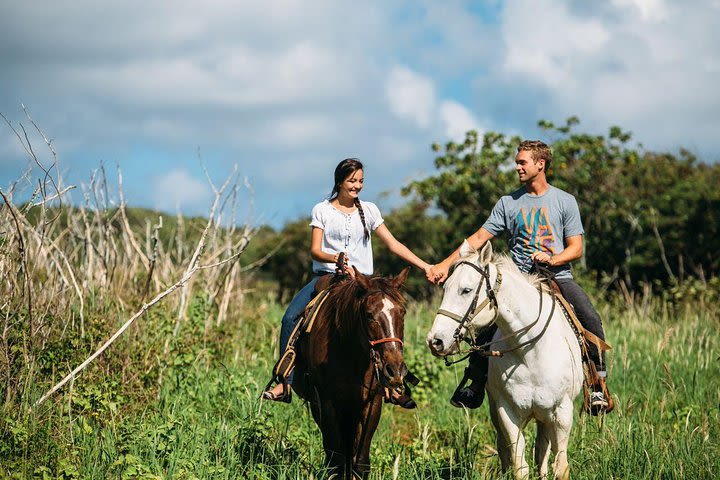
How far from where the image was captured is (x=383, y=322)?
16.0 ft

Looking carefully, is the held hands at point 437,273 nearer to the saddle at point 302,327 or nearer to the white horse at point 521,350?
the white horse at point 521,350

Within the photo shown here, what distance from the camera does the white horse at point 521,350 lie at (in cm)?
538

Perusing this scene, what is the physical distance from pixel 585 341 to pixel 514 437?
105 centimetres

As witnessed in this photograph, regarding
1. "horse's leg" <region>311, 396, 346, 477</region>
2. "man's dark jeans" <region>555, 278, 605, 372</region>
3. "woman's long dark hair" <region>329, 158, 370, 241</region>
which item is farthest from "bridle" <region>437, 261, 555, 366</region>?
"woman's long dark hair" <region>329, 158, 370, 241</region>

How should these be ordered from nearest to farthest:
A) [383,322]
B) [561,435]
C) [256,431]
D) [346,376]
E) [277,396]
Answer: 1. [383,322]
2. [346,376]
3. [561,435]
4. [277,396]
5. [256,431]

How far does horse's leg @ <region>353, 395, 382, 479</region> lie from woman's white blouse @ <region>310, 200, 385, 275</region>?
110cm

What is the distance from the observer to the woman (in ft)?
20.0

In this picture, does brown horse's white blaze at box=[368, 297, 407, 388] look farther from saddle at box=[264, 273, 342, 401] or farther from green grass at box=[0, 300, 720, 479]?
saddle at box=[264, 273, 342, 401]

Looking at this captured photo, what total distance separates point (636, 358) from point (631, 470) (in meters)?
4.38

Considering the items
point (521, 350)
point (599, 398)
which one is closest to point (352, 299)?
point (521, 350)

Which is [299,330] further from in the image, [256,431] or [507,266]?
[507,266]

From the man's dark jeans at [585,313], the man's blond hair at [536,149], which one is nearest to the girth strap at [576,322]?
the man's dark jeans at [585,313]

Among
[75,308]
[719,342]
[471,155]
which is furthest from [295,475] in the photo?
[471,155]

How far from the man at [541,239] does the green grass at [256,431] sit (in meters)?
0.50
